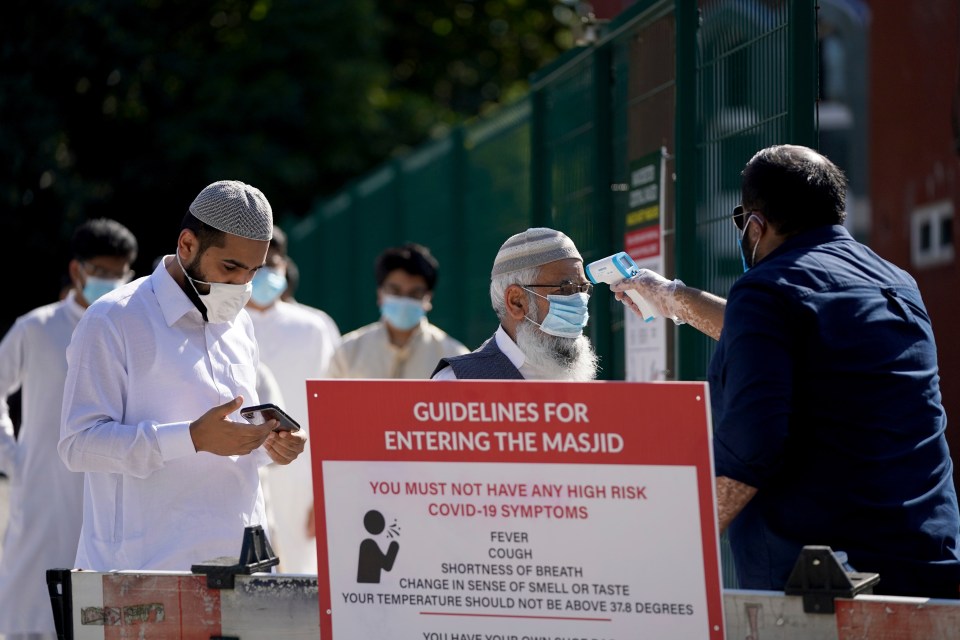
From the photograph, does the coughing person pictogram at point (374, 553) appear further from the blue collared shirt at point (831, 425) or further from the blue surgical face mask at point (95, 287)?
the blue surgical face mask at point (95, 287)

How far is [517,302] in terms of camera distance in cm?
409

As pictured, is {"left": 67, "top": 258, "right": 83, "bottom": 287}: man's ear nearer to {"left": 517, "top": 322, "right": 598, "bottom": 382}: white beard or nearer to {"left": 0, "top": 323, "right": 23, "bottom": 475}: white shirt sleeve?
{"left": 0, "top": 323, "right": 23, "bottom": 475}: white shirt sleeve

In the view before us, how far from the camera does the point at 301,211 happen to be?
2348 cm

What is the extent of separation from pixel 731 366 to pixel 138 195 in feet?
55.2

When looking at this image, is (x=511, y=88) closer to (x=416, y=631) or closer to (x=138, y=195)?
(x=138, y=195)

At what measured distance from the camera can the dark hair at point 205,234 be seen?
4070 millimetres

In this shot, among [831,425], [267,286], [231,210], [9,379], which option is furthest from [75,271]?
[831,425]

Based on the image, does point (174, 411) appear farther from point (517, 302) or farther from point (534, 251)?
point (534, 251)

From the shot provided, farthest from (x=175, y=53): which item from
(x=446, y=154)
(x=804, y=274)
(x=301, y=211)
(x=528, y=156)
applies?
(x=804, y=274)

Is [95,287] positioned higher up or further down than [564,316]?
higher up

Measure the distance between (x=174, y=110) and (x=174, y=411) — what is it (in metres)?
16.1

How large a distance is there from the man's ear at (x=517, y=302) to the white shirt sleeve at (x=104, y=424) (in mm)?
1025

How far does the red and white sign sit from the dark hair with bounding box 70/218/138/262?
336 centimetres

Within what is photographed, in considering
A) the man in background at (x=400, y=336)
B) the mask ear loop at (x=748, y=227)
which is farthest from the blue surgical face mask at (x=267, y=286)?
the mask ear loop at (x=748, y=227)
